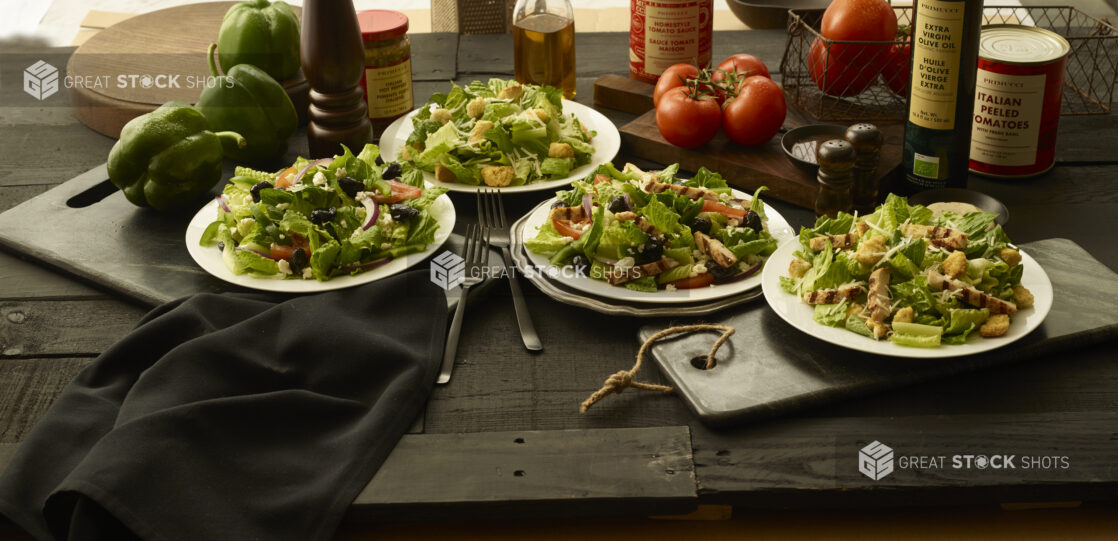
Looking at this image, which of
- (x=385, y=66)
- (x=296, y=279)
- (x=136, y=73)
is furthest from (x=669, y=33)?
(x=136, y=73)

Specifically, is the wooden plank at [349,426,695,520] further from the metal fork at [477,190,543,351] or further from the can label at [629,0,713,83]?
the can label at [629,0,713,83]

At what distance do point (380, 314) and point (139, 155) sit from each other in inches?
24.4

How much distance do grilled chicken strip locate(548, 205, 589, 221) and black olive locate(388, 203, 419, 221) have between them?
213 millimetres

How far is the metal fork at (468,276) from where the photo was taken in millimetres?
1399

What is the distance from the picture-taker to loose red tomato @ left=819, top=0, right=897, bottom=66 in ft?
6.64

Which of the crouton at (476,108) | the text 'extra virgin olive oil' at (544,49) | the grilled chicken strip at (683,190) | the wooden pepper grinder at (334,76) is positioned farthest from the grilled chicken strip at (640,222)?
the text 'extra virgin olive oil' at (544,49)

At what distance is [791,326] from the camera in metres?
1.42

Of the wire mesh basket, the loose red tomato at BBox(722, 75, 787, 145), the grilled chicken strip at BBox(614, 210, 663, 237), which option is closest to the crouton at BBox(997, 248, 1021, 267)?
the grilled chicken strip at BBox(614, 210, 663, 237)

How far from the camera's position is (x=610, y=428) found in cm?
127

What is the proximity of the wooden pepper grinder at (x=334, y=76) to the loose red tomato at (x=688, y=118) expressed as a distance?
0.56 meters

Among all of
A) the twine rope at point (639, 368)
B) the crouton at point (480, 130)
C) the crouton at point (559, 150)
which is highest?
the crouton at point (480, 130)

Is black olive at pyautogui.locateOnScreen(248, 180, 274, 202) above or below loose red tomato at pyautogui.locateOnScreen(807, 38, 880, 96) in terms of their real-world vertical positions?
below

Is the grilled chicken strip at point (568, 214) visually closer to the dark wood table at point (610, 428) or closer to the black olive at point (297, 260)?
the dark wood table at point (610, 428)

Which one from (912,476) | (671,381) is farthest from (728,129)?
(912,476)
